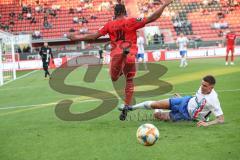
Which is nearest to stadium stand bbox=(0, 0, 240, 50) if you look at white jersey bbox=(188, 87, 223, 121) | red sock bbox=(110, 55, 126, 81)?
red sock bbox=(110, 55, 126, 81)

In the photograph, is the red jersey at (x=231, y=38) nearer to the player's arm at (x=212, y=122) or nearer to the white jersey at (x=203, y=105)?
the white jersey at (x=203, y=105)

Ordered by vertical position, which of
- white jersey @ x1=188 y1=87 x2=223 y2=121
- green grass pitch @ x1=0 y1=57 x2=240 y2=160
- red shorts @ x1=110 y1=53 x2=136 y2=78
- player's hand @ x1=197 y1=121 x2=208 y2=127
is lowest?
green grass pitch @ x1=0 y1=57 x2=240 y2=160

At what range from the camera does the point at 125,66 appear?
10977 mm

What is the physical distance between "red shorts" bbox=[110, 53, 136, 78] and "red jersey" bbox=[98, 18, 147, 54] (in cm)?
16

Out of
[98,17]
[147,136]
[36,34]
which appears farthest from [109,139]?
[98,17]

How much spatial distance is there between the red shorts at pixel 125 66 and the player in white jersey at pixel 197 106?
123 centimetres

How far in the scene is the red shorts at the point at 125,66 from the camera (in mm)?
10953

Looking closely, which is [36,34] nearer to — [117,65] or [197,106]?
[117,65]

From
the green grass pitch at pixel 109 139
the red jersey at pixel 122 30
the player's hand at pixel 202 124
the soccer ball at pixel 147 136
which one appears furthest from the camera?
the red jersey at pixel 122 30

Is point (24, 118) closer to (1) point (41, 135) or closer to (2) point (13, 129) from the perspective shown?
(2) point (13, 129)

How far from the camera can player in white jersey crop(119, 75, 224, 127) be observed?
8.73 meters

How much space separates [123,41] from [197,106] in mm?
2768

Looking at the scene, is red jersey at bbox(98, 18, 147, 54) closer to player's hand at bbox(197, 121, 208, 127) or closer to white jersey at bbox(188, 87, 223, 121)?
white jersey at bbox(188, 87, 223, 121)

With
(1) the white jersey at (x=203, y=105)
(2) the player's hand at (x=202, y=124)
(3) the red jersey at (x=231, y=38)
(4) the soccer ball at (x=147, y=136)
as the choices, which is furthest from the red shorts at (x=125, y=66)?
(3) the red jersey at (x=231, y=38)
